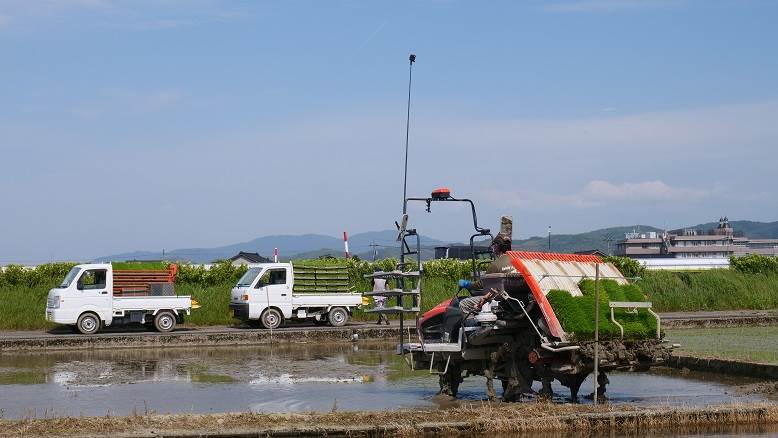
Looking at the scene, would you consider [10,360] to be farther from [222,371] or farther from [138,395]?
[138,395]

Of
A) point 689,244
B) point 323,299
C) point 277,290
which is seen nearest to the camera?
point 277,290

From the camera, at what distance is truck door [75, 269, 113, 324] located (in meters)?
28.0

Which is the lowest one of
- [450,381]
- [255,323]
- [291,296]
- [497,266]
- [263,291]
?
[450,381]

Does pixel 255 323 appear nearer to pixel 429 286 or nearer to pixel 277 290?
pixel 277 290

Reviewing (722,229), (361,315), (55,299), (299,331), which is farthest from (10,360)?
(722,229)

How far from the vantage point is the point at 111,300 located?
92.9 ft

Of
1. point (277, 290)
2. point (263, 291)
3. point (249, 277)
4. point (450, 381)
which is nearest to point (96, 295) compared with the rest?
point (249, 277)

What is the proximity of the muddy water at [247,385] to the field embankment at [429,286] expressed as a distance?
7741mm

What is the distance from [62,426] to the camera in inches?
448

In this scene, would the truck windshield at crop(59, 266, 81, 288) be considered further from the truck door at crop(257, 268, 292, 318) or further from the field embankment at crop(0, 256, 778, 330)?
the truck door at crop(257, 268, 292, 318)

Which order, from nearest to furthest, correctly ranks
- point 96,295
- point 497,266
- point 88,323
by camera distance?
point 497,266 → point 88,323 → point 96,295

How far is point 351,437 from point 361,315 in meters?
21.4

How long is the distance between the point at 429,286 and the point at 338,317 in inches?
221

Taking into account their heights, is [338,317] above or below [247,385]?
above
